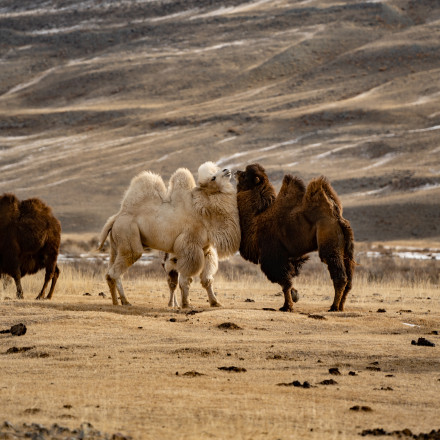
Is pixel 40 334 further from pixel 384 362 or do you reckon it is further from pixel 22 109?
pixel 22 109

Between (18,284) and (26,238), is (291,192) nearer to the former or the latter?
(26,238)

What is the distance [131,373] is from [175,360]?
0.96 meters

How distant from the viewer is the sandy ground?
801cm

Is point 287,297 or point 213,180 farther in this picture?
point 213,180

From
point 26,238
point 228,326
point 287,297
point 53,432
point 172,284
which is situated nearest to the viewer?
point 53,432

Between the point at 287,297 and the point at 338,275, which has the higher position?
the point at 338,275

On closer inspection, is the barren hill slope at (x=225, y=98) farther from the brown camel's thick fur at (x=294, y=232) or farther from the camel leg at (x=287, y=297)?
the camel leg at (x=287, y=297)

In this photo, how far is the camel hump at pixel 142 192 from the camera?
16.2 metres

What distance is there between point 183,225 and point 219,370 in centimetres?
554

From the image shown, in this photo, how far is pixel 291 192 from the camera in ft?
52.0

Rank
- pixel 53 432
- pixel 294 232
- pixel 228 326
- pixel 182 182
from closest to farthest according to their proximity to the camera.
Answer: pixel 53 432, pixel 228 326, pixel 294 232, pixel 182 182

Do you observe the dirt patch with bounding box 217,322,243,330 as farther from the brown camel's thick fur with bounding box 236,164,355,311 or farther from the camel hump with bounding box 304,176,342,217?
the camel hump with bounding box 304,176,342,217

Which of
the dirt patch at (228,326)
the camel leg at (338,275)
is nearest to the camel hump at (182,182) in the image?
the camel leg at (338,275)

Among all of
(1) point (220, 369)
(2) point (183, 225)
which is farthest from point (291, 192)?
(1) point (220, 369)
